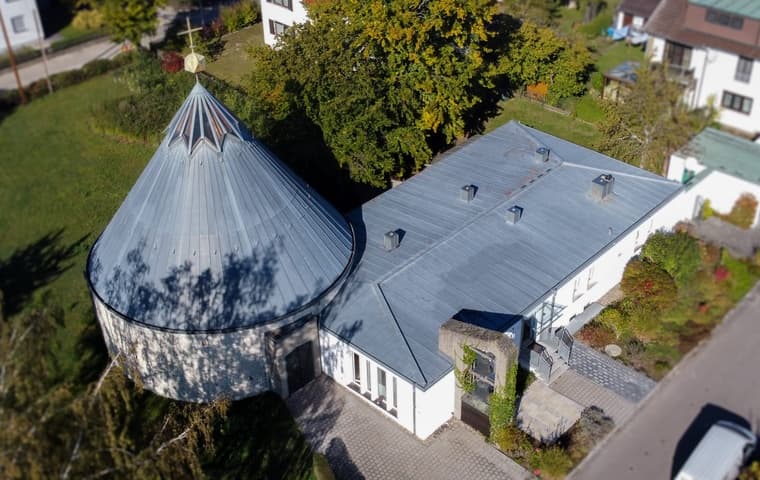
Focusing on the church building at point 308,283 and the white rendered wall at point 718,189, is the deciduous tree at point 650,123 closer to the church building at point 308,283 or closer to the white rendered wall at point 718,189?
the white rendered wall at point 718,189

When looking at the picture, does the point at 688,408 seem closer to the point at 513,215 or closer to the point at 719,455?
the point at 719,455

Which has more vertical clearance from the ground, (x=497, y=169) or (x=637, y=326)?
(x=497, y=169)

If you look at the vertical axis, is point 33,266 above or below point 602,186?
below

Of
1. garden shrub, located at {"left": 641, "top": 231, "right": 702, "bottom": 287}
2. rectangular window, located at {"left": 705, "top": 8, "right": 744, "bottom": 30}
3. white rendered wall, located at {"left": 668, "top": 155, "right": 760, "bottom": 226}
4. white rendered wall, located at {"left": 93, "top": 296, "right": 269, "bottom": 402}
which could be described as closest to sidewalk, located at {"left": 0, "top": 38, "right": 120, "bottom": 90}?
white rendered wall, located at {"left": 93, "top": 296, "right": 269, "bottom": 402}

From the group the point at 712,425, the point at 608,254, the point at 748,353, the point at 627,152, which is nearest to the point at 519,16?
the point at 627,152

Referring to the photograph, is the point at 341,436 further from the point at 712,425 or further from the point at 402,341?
the point at 712,425

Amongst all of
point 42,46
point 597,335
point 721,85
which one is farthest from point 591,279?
point 42,46

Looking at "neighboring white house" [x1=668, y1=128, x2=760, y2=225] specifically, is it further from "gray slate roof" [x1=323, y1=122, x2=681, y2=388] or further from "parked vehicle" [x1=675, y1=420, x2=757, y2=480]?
"parked vehicle" [x1=675, y1=420, x2=757, y2=480]
